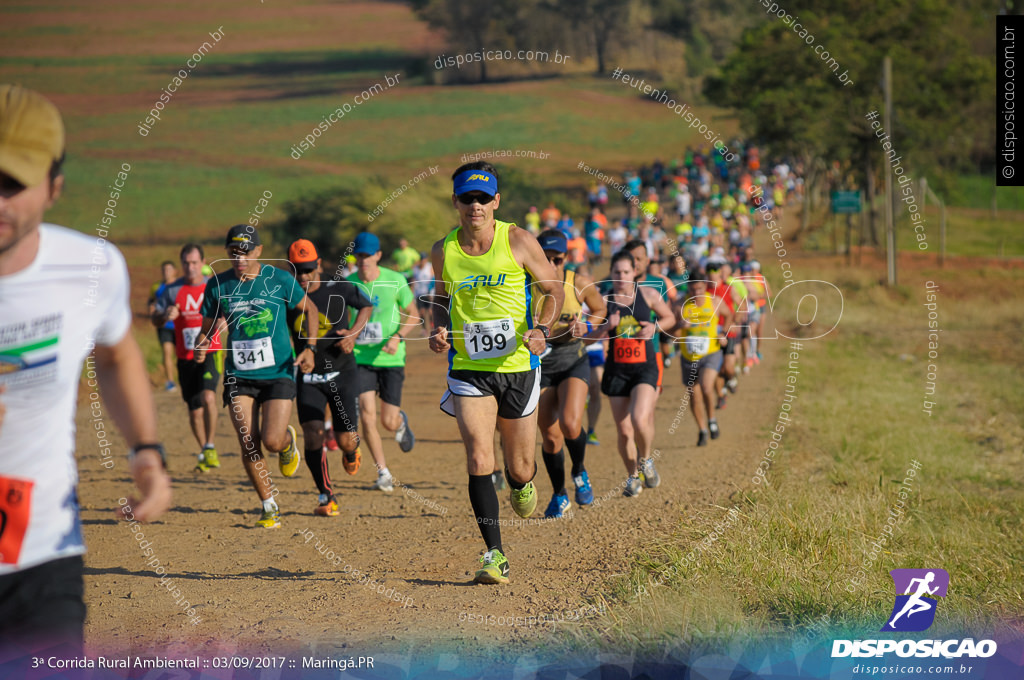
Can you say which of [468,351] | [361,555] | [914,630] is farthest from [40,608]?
[914,630]

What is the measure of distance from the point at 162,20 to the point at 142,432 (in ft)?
199

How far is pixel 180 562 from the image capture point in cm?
733

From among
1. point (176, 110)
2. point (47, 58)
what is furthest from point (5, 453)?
point (176, 110)

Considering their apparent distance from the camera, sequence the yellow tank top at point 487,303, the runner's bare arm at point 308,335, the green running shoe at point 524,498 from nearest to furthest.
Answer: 1. the yellow tank top at point 487,303
2. the green running shoe at point 524,498
3. the runner's bare arm at point 308,335

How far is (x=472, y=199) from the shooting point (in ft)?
20.1

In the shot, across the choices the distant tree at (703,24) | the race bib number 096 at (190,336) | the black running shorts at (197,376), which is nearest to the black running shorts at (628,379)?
the black running shorts at (197,376)

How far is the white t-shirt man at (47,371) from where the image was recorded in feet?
10.0

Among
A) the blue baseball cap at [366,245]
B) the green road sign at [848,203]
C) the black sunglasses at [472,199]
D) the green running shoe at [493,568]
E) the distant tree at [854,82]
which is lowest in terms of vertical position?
the green running shoe at [493,568]

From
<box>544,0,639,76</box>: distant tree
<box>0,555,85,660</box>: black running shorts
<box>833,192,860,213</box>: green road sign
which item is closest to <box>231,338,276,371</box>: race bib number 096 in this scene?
<box>0,555,85,660</box>: black running shorts

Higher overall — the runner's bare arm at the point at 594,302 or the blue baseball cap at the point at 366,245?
the blue baseball cap at the point at 366,245

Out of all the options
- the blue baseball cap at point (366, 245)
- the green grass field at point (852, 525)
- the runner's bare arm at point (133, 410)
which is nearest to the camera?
the runner's bare arm at point (133, 410)

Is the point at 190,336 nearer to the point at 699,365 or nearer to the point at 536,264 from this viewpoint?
the point at 536,264

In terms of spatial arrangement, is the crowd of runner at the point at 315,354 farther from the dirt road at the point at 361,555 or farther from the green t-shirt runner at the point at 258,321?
the dirt road at the point at 361,555

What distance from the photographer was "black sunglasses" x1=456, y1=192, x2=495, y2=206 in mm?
6109
